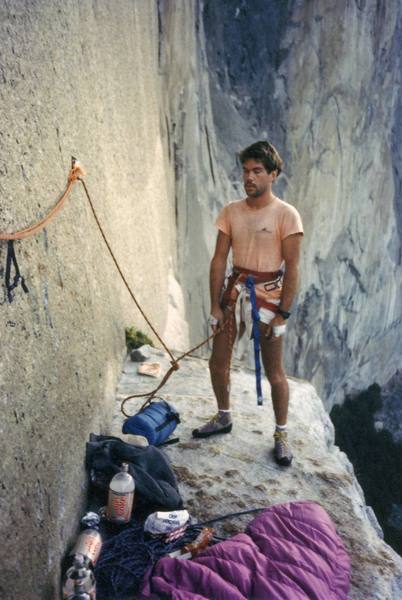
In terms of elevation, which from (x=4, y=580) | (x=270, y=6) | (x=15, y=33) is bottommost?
(x=4, y=580)

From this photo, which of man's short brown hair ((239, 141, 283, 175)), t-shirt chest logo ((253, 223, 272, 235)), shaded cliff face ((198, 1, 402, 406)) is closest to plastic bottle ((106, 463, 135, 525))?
t-shirt chest logo ((253, 223, 272, 235))

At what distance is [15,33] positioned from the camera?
2076 millimetres

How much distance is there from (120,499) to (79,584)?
2.15 ft

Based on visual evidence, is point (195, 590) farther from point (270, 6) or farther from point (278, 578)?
point (270, 6)

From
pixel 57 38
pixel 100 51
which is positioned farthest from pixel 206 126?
pixel 57 38

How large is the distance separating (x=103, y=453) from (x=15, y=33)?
2168 mm

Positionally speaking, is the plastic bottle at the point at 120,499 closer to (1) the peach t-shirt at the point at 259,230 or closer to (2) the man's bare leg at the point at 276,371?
(2) the man's bare leg at the point at 276,371

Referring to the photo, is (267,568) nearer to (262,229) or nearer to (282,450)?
(282,450)

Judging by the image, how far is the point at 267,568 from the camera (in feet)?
7.66

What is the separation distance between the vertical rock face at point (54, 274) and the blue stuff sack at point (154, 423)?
0.74ft

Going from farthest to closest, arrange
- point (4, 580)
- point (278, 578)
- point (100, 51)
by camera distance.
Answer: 1. point (100, 51)
2. point (278, 578)
3. point (4, 580)

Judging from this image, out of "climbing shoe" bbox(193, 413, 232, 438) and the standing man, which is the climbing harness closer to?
the standing man

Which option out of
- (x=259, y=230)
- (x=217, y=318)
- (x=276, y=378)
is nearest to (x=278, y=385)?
(x=276, y=378)

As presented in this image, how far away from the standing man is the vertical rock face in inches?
34.9
